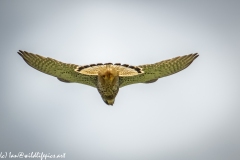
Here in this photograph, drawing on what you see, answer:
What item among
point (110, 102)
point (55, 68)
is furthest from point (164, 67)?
point (55, 68)

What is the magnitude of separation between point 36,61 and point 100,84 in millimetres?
1919

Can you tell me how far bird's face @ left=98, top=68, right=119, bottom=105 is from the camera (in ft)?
38.2

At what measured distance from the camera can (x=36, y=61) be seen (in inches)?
468

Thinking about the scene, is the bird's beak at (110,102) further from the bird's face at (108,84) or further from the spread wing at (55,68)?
the spread wing at (55,68)

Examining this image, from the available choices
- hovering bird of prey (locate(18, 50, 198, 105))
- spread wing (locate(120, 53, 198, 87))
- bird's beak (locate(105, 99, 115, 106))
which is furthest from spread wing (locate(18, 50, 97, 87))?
spread wing (locate(120, 53, 198, 87))

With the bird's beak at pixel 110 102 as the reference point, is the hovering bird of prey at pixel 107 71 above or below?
above

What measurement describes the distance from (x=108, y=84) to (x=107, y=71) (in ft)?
1.27

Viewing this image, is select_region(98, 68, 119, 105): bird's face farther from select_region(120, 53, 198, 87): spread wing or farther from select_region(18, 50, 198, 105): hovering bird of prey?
select_region(120, 53, 198, 87): spread wing

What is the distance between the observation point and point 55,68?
39.6 ft

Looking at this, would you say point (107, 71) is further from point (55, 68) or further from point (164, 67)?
point (164, 67)

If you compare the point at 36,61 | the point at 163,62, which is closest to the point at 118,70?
the point at 163,62

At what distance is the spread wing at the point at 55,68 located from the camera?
11.8 meters

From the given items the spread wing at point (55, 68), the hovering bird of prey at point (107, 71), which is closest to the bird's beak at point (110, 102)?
the hovering bird of prey at point (107, 71)

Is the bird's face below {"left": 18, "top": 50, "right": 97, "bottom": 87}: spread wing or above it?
below
